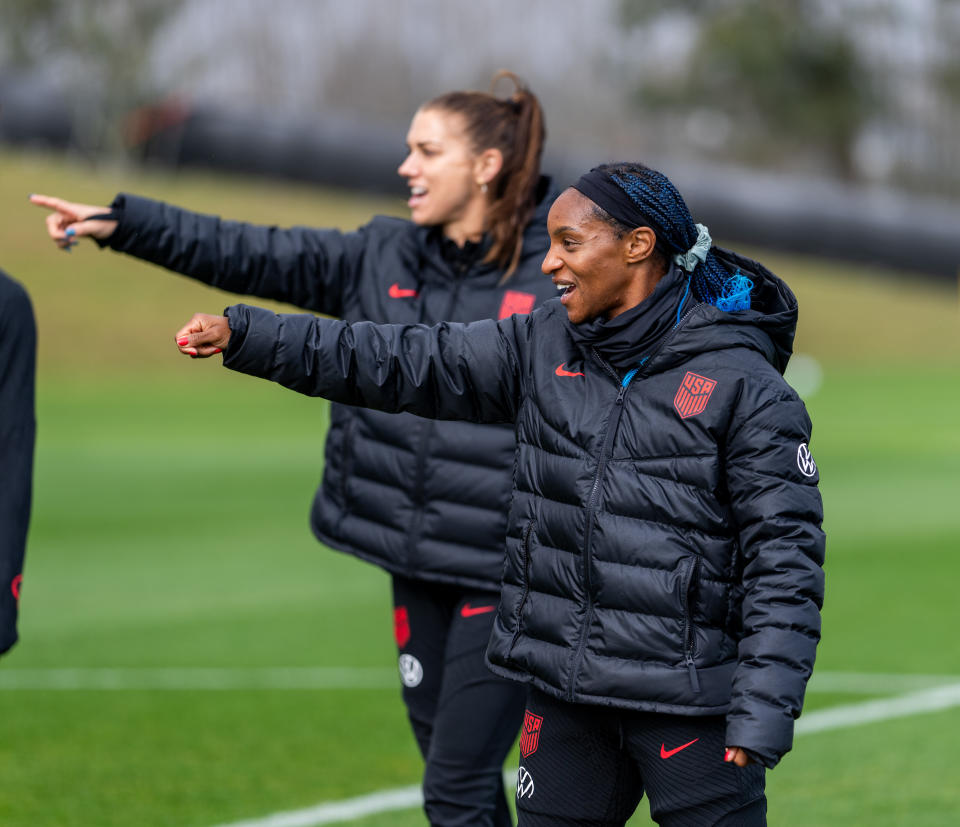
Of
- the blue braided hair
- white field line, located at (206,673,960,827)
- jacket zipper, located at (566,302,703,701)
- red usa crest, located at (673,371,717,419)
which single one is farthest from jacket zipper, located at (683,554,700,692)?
white field line, located at (206,673,960,827)

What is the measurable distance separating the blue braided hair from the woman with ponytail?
0.96 m

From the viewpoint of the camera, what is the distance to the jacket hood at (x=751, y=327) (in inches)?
134

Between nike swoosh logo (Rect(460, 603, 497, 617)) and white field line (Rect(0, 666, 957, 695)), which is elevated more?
nike swoosh logo (Rect(460, 603, 497, 617))

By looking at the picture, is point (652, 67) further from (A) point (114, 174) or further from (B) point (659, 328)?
(B) point (659, 328)

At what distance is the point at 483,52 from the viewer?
209 ft

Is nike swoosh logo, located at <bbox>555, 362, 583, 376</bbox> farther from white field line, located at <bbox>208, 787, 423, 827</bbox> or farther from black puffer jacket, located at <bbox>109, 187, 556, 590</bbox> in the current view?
white field line, located at <bbox>208, 787, 423, 827</bbox>

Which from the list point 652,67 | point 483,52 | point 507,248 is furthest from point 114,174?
point 507,248

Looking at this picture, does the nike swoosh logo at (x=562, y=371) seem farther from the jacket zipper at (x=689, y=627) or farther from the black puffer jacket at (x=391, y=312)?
the black puffer jacket at (x=391, y=312)

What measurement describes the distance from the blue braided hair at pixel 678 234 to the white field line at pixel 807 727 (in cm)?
291

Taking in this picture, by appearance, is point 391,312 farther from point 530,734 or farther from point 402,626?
point 530,734

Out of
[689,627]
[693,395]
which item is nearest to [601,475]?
[693,395]

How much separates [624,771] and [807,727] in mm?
3609

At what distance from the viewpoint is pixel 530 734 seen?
11.9 ft

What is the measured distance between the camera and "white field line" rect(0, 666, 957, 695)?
7801mm
